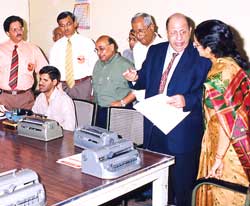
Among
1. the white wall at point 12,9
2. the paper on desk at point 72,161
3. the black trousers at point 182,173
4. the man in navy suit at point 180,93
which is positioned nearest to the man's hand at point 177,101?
the man in navy suit at point 180,93

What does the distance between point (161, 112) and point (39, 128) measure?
727mm

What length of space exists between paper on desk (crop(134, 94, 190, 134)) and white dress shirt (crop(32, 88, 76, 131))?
722 mm

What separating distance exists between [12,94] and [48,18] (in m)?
1.34

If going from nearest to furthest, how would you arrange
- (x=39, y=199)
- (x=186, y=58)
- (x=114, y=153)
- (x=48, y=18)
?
(x=39, y=199), (x=114, y=153), (x=186, y=58), (x=48, y=18)

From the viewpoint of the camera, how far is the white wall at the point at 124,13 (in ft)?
10.6

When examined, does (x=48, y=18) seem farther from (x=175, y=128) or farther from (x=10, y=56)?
(x=175, y=128)

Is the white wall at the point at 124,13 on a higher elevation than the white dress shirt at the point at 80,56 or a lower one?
higher

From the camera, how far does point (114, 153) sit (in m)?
1.87

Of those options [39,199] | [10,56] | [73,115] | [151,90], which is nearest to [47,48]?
[10,56]

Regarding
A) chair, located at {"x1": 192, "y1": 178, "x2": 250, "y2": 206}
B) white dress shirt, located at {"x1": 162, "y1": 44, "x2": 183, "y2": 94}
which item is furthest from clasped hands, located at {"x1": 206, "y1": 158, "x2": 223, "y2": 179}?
white dress shirt, located at {"x1": 162, "y1": 44, "x2": 183, "y2": 94}

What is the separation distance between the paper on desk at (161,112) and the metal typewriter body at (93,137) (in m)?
0.39

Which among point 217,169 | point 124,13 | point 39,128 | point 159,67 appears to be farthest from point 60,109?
point 124,13

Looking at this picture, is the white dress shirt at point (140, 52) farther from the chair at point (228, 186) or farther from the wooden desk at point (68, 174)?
the chair at point (228, 186)

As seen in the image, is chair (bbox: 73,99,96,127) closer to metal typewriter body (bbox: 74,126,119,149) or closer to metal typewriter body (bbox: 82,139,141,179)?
metal typewriter body (bbox: 74,126,119,149)
